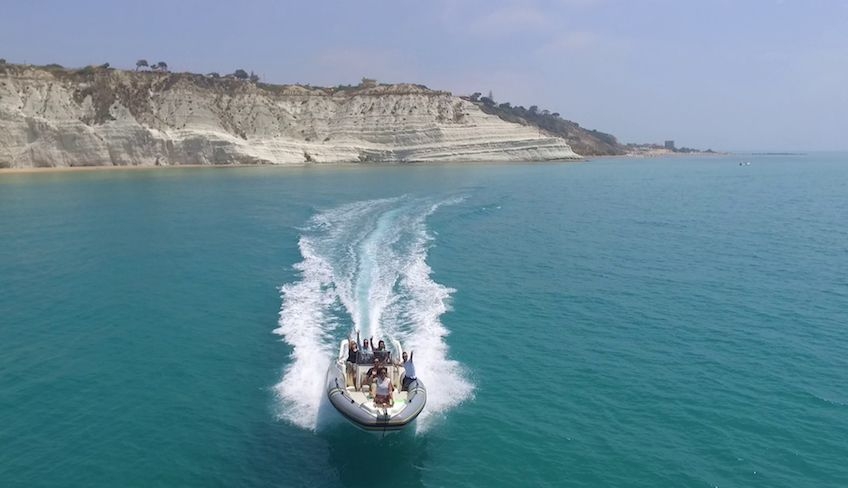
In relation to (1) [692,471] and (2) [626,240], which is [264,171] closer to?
(2) [626,240]

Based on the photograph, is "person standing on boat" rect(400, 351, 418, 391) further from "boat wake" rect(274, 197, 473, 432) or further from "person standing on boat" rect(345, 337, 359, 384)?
"person standing on boat" rect(345, 337, 359, 384)

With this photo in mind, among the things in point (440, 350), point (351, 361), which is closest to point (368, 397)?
point (351, 361)

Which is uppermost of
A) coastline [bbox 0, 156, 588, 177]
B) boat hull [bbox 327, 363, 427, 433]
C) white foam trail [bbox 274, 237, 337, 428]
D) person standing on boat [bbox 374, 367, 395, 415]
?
person standing on boat [bbox 374, 367, 395, 415]

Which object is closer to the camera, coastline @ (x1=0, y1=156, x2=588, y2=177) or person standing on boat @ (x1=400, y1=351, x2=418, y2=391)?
person standing on boat @ (x1=400, y1=351, x2=418, y2=391)

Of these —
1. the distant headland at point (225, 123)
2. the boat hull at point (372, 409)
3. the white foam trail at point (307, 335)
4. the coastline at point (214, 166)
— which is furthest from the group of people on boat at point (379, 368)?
the distant headland at point (225, 123)

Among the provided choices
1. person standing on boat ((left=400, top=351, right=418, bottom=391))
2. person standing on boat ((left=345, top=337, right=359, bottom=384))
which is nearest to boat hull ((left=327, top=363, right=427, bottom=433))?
person standing on boat ((left=400, top=351, right=418, bottom=391))

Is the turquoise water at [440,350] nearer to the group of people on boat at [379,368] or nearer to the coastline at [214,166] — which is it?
the group of people on boat at [379,368]

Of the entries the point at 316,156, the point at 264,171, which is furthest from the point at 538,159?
the point at 264,171
